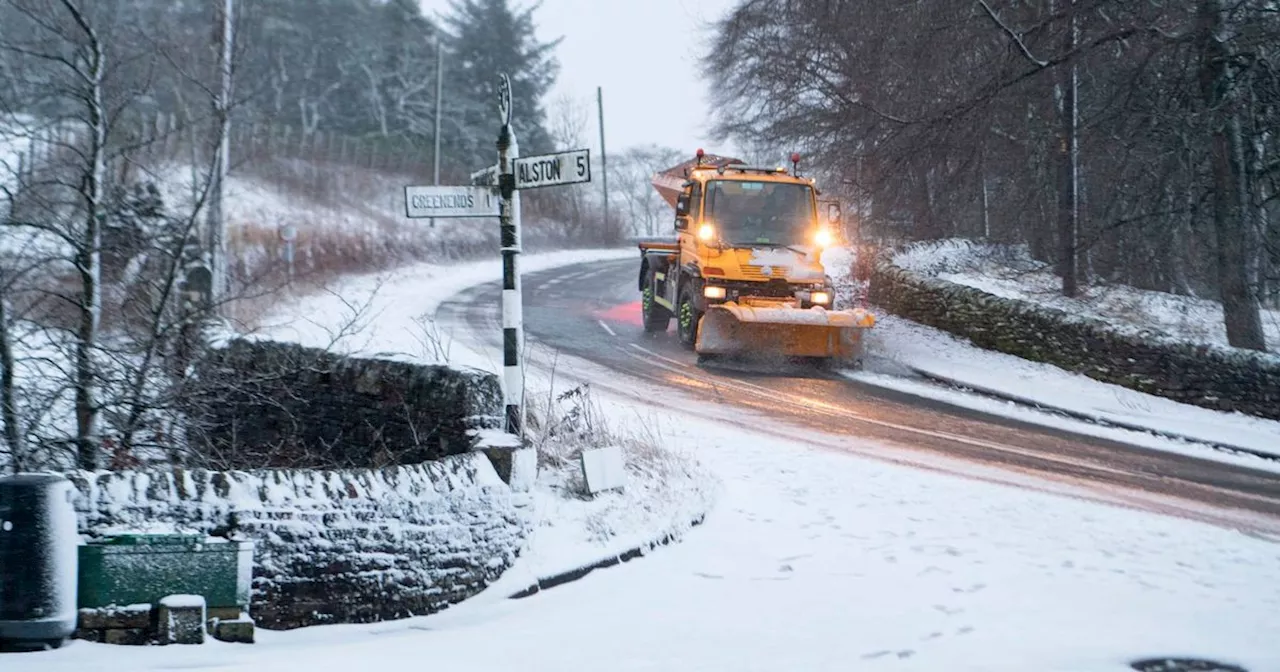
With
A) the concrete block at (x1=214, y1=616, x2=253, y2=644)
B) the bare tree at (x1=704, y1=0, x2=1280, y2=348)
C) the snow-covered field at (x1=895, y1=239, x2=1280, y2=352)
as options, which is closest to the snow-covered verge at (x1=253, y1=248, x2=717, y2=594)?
the concrete block at (x1=214, y1=616, x2=253, y2=644)

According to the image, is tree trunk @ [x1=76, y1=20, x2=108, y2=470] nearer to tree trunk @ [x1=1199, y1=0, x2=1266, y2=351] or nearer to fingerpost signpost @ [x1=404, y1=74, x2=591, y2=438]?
fingerpost signpost @ [x1=404, y1=74, x2=591, y2=438]

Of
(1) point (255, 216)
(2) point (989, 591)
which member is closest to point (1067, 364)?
(2) point (989, 591)

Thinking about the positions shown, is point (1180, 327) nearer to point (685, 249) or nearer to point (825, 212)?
point (825, 212)

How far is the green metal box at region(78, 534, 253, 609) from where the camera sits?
496 cm

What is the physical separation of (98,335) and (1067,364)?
41.5 feet

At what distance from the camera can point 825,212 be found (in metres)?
17.1

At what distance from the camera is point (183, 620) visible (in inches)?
198

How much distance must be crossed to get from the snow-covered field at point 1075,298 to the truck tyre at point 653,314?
17.0ft

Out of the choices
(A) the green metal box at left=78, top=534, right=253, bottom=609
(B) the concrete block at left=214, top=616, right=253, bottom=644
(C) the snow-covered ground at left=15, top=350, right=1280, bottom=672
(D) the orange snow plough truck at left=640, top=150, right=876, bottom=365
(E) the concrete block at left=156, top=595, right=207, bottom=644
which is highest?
(D) the orange snow plough truck at left=640, top=150, right=876, bottom=365

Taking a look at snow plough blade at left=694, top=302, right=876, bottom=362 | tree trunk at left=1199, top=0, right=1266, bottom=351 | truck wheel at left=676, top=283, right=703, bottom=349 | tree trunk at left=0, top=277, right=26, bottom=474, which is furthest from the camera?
truck wheel at left=676, top=283, right=703, bottom=349

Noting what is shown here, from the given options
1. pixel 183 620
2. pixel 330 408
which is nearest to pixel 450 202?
pixel 330 408

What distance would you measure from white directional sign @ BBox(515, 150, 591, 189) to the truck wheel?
931 centimetres

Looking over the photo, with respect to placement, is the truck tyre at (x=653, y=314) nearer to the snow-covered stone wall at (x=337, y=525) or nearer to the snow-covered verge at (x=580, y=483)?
the snow-covered verge at (x=580, y=483)

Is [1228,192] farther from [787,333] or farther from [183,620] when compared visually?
[183,620]
